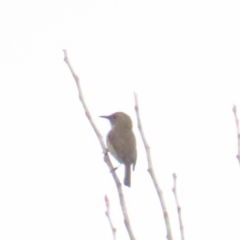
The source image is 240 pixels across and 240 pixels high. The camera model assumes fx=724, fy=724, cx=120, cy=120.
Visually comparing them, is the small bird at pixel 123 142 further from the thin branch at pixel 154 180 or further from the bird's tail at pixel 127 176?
the thin branch at pixel 154 180

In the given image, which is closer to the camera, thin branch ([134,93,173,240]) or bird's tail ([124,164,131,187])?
thin branch ([134,93,173,240])

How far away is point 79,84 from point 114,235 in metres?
1.08

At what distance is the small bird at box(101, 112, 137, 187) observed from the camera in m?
8.24

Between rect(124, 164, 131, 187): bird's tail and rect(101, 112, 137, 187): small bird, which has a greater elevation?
rect(101, 112, 137, 187): small bird

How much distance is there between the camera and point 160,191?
4.40 m

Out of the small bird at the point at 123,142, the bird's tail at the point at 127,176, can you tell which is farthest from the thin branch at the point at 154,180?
the small bird at the point at 123,142

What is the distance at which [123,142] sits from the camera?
8.45 m

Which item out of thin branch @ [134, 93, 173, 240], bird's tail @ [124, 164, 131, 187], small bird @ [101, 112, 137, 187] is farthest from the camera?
small bird @ [101, 112, 137, 187]

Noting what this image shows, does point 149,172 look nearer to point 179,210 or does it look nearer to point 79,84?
point 179,210

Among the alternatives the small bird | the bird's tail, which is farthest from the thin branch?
the small bird

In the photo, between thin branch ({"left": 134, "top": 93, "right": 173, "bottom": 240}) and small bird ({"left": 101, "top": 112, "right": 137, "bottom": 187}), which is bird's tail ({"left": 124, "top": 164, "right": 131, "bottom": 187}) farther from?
thin branch ({"left": 134, "top": 93, "right": 173, "bottom": 240})

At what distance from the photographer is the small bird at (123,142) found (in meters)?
8.24

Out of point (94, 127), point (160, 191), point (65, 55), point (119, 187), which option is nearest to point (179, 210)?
point (160, 191)

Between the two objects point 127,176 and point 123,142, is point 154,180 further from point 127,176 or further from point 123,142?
point 123,142
